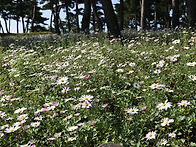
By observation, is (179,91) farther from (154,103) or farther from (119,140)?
(119,140)

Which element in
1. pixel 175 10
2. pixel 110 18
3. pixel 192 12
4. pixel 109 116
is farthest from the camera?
pixel 175 10

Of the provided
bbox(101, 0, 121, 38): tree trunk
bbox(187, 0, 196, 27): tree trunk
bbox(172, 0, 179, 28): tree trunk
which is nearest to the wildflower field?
bbox(101, 0, 121, 38): tree trunk

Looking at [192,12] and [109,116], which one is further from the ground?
[192,12]

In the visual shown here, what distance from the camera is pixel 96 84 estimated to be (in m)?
3.72

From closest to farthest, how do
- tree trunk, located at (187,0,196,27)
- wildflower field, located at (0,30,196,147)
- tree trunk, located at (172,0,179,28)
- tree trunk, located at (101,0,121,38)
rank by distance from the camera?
wildflower field, located at (0,30,196,147) < tree trunk, located at (101,0,121,38) < tree trunk, located at (187,0,196,27) < tree trunk, located at (172,0,179,28)

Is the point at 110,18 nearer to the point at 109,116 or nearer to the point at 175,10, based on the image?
the point at 175,10

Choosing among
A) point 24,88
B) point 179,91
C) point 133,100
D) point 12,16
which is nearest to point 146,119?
point 133,100

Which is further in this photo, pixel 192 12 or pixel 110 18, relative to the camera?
pixel 192 12

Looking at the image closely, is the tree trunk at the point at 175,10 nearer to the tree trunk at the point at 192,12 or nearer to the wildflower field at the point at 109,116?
the tree trunk at the point at 192,12

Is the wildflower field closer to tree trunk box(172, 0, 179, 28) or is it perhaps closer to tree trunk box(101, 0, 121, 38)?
tree trunk box(101, 0, 121, 38)

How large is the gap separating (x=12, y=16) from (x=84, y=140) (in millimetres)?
43084

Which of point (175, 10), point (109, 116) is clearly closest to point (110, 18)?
point (175, 10)

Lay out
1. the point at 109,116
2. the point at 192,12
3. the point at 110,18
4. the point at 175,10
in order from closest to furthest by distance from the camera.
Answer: the point at 109,116, the point at 110,18, the point at 192,12, the point at 175,10

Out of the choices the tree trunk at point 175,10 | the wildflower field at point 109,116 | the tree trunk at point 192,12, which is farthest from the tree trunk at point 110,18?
the tree trunk at point 175,10
